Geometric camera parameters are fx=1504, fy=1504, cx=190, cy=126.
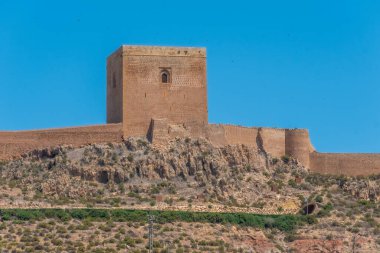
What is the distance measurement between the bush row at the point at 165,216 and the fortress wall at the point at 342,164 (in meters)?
6.09

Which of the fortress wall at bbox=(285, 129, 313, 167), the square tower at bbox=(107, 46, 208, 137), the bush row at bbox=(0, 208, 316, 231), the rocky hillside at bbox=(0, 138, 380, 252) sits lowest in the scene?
the bush row at bbox=(0, 208, 316, 231)

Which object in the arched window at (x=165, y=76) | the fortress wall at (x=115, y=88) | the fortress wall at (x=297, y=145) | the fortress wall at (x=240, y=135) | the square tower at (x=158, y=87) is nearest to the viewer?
the square tower at (x=158, y=87)

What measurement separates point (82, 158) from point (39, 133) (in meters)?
2.69

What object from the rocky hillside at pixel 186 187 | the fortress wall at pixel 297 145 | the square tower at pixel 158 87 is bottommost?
the rocky hillside at pixel 186 187

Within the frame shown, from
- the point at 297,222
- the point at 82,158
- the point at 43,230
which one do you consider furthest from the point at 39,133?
the point at 297,222

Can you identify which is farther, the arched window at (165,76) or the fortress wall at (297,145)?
the fortress wall at (297,145)

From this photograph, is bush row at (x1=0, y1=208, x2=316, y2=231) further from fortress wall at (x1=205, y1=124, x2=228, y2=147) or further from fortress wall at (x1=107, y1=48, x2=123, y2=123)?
fortress wall at (x1=107, y1=48, x2=123, y2=123)

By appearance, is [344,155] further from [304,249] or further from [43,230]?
[43,230]

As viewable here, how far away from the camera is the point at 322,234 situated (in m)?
78.4

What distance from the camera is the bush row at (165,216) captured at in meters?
74.6

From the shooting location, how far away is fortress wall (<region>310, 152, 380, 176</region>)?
85.2m

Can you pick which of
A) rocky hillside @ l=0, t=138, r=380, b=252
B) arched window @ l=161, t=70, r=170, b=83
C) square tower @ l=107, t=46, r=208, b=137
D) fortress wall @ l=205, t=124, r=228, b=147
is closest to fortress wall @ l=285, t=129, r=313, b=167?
rocky hillside @ l=0, t=138, r=380, b=252

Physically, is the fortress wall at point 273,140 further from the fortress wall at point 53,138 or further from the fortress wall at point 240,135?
the fortress wall at point 53,138

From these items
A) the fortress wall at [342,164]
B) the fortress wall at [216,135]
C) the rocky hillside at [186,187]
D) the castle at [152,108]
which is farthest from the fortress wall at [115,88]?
the fortress wall at [342,164]
